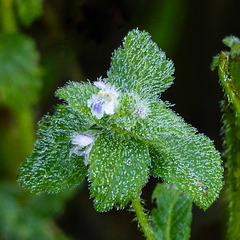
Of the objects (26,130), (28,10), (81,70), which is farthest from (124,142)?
(81,70)

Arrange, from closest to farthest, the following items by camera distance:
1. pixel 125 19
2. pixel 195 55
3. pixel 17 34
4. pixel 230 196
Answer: pixel 230 196 → pixel 17 34 → pixel 125 19 → pixel 195 55

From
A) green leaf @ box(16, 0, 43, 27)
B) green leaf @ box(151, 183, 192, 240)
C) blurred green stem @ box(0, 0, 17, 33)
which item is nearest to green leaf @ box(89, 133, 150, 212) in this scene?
green leaf @ box(151, 183, 192, 240)

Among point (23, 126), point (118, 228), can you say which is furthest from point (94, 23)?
point (118, 228)

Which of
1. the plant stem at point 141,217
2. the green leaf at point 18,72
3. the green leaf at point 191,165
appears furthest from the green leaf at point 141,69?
the green leaf at point 18,72

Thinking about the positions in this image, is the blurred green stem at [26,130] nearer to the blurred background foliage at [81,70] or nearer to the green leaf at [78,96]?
the blurred background foliage at [81,70]

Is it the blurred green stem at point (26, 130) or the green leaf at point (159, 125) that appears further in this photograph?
the blurred green stem at point (26, 130)

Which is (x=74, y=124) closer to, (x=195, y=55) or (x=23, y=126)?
(x=23, y=126)
